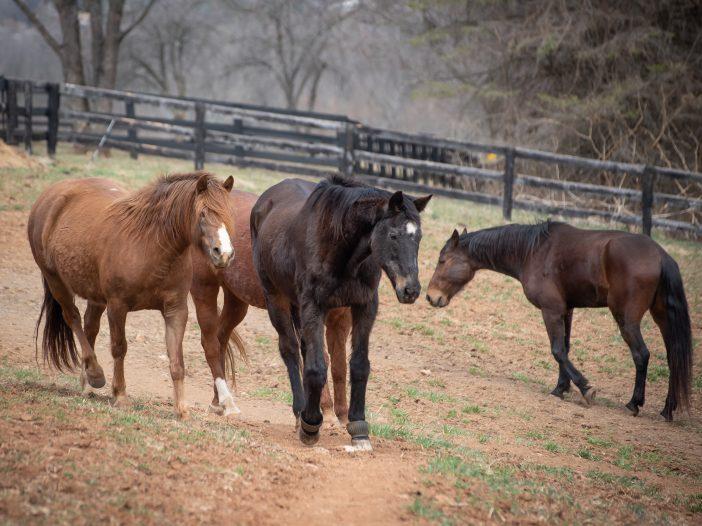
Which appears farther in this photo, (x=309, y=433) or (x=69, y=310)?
(x=69, y=310)

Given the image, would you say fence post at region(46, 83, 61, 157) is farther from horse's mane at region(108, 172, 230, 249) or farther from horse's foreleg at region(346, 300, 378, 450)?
horse's foreleg at region(346, 300, 378, 450)

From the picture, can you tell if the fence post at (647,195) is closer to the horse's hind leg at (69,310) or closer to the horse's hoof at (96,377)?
the horse's hind leg at (69,310)

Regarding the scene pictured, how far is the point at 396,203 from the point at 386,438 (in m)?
1.97

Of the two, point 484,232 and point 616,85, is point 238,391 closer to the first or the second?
point 484,232

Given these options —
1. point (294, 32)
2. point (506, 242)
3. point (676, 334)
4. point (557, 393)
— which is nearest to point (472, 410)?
point (557, 393)

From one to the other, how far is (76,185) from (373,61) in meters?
28.6

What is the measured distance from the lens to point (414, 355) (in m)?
10.4

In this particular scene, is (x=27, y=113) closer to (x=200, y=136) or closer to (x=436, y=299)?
(x=200, y=136)

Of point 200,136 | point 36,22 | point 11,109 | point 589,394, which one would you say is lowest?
point 589,394

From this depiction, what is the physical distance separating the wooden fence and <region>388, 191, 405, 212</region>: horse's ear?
10.7 metres

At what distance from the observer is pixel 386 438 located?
A: 6.33 meters

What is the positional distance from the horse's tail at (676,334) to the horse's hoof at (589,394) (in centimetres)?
76

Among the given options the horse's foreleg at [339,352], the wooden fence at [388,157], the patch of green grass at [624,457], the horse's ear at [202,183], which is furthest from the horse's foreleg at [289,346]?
the wooden fence at [388,157]

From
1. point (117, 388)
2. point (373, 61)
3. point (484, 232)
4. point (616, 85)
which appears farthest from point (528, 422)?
point (373, 61)
